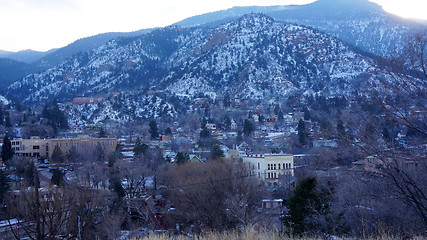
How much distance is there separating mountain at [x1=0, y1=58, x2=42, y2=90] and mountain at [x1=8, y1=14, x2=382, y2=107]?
24205mm

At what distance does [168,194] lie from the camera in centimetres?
2162

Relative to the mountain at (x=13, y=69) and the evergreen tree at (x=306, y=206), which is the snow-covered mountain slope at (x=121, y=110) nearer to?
the evergreen tree at (x=306, y=206)

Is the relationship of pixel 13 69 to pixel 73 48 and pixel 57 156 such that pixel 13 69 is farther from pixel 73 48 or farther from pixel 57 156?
pixel 57 156

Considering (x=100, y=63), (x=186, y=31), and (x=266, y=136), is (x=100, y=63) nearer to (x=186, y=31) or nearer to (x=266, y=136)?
(x=186, y=31)

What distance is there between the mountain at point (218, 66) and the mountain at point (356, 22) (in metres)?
21.7

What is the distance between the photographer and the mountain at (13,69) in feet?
433

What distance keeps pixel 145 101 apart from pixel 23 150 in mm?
37183

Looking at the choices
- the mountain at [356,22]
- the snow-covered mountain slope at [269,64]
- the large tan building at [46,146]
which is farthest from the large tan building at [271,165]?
the mountain at [356,22]

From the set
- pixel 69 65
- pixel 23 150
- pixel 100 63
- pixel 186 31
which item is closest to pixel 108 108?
pixel 23 150

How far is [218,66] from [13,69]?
284 feet

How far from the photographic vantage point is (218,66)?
286ft

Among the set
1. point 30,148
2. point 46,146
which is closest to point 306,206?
point 46,146

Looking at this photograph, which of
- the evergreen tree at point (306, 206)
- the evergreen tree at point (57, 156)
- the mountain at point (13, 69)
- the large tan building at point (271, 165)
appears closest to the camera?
the evergreen tree at point (306, 206)

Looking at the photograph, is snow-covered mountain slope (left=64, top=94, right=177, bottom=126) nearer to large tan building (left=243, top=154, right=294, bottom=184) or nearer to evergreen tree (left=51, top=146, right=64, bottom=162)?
evergreen tree (left=51, top=146, right=64, bottom=162)
